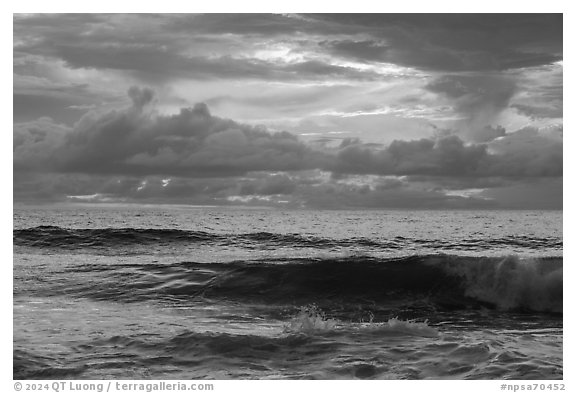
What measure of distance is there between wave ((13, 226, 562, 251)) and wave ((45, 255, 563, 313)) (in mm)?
8598

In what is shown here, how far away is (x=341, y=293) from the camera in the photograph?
15961mm

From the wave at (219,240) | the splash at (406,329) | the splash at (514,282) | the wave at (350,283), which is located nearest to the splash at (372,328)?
the splash at (406,329)

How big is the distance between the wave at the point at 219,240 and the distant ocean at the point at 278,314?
18.2 inches

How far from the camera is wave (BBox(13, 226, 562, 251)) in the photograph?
2692cm

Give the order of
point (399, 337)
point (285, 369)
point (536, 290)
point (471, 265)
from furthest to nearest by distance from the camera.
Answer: point (471, 265) < point (536, 290) < point (399, 337) < point (285, 369)

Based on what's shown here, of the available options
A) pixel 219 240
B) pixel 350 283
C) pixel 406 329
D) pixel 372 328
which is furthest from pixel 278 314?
pixel 219 240

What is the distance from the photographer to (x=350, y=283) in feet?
55.1

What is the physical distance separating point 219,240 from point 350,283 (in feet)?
44.9

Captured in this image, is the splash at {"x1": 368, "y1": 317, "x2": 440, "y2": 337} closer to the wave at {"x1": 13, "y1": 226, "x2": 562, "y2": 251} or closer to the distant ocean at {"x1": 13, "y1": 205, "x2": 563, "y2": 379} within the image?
the distant ocean at {"x1": 13, "y1": 205, "x2": 563, "y2": 379}

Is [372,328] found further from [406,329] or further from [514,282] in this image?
[514,282]

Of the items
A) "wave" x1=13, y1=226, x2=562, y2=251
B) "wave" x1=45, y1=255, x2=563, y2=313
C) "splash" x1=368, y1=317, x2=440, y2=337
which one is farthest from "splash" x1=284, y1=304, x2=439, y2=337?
"wave" x1=13, y1=226, x2=562, y2=251
